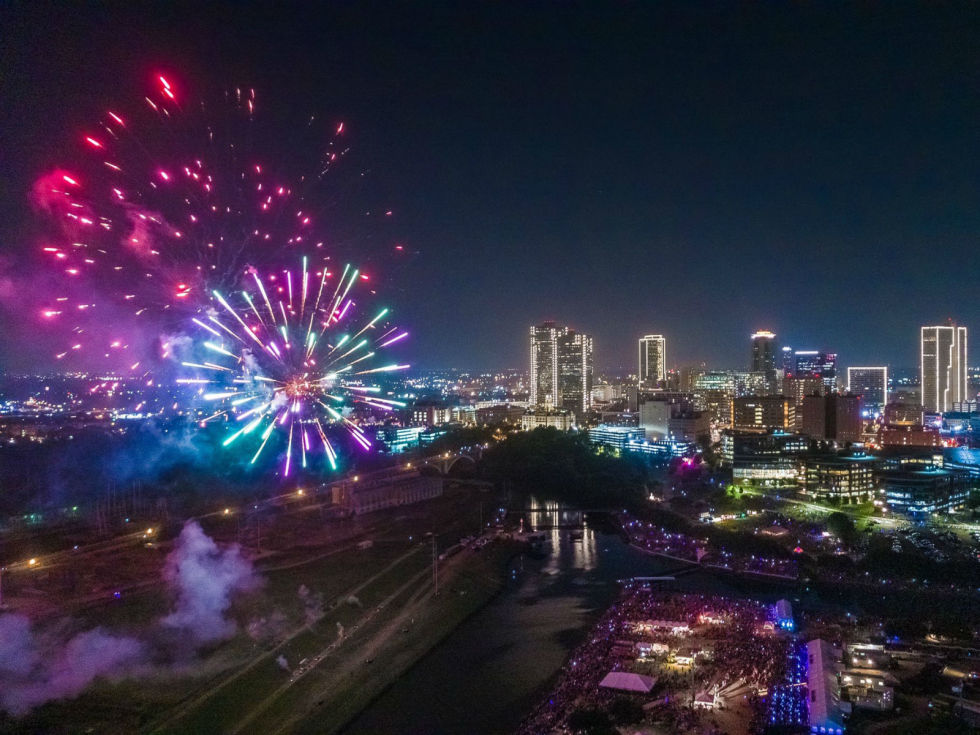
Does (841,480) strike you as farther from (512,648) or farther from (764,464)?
(512,648)

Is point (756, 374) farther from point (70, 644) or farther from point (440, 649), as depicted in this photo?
point (70, 644)

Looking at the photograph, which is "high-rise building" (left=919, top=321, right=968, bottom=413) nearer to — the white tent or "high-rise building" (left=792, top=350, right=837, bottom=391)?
"high-rise building" (left=792, top=350, right=837, bottom=391)

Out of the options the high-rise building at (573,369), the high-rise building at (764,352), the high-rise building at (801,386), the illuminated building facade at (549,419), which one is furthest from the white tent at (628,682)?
the high-rise building at (764,352)

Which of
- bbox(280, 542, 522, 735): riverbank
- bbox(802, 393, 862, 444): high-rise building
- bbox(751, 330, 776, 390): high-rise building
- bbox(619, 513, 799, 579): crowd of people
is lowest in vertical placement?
bbox(280, 542, 522, 735): riverbank

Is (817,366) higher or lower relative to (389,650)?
higher

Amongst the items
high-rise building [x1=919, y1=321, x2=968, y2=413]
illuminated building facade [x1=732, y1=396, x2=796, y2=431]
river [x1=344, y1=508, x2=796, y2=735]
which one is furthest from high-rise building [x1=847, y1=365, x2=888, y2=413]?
river [x1=344, y1=508, x2=796, y2=735]

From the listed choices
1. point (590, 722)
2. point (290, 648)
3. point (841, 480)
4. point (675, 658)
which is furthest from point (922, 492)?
point (290, 648)
